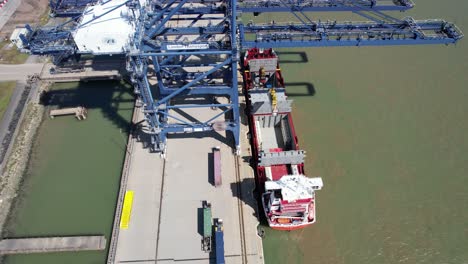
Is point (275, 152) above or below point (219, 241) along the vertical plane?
above

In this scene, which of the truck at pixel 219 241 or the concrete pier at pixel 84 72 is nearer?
the truck at pixel 219 241

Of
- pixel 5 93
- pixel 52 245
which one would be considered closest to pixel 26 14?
pixel 5 93

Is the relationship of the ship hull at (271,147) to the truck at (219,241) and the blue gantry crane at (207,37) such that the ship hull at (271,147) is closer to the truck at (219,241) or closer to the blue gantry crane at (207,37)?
the blue gantry crane at (207,37)

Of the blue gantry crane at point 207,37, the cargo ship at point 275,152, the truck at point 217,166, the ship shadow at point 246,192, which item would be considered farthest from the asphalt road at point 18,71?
the ship shadow at point 246,192

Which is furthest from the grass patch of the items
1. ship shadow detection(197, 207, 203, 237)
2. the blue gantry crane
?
ship shadow detection(197, 207, 203, 237)

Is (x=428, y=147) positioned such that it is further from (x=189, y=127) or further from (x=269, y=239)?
(x=189, y=127)

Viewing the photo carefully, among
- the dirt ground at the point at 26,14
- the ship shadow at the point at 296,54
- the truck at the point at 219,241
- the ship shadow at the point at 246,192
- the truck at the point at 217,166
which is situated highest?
the dirt ground at the point at 26,14

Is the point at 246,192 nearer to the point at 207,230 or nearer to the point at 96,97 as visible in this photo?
the point at 207,230
